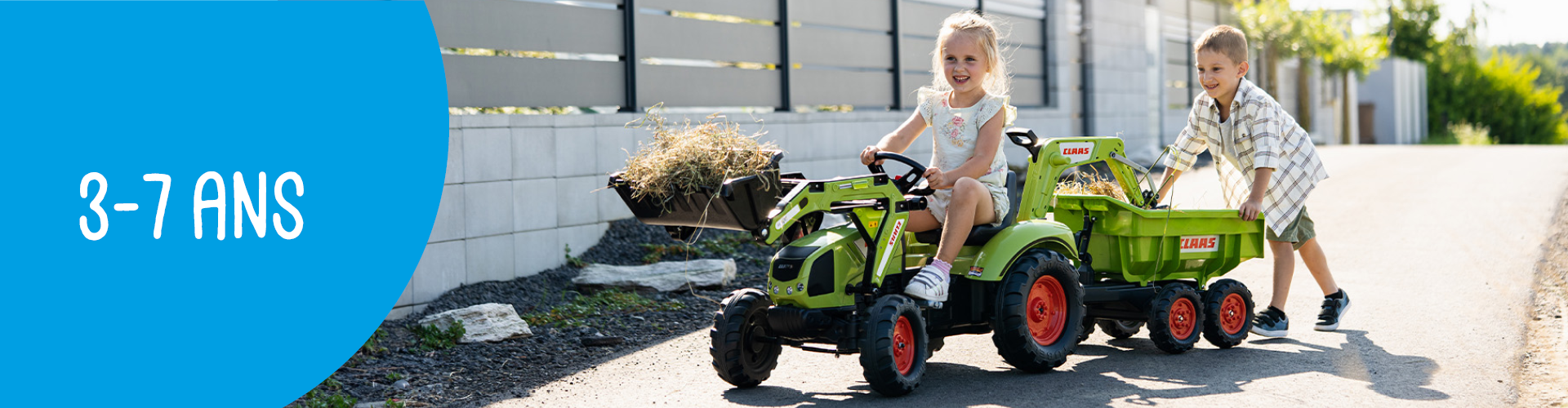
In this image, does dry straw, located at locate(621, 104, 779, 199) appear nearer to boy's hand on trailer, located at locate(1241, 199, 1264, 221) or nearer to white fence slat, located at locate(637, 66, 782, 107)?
boy's hand on trailer, located at locate(1241, 199, 1264, 221)

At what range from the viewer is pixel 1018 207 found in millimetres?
5773

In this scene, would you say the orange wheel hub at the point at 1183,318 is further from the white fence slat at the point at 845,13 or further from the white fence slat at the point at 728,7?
the white fence slat at the point at 845,13

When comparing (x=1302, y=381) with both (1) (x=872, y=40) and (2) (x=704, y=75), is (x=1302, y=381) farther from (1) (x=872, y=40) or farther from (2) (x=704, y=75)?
(1) (x=872, y=40)

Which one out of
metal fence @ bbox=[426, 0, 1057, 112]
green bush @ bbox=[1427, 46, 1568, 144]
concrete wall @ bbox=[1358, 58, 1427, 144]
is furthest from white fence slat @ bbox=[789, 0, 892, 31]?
green bush @ bbox=[1427, 46, 1568, 144]

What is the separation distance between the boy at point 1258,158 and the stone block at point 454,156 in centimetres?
416

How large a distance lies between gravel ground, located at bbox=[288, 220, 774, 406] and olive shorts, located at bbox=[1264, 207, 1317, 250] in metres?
3.00

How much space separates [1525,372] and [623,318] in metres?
4.42

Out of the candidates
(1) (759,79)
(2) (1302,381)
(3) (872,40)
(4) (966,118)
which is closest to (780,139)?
(1) (759,79)

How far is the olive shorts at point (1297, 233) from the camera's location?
6.20 metres

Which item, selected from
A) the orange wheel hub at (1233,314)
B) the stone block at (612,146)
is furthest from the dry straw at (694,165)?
the stone block at (612,146)

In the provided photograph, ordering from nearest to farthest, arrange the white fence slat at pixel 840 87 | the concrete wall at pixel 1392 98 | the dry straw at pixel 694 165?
the dry straw at pixel 694 165 < the white fence slat at pixel 840 87 < the concrete wall at pixel 1392 98

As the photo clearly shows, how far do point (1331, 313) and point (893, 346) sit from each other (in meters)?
2.75

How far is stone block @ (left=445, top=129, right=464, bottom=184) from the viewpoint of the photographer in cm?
769

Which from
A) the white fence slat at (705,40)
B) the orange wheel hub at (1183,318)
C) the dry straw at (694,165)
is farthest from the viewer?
the white fence slat at (705,40)
